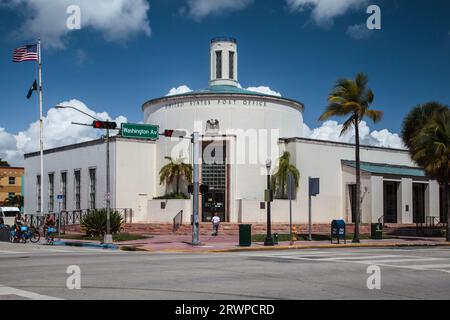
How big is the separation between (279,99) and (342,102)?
1262 cm

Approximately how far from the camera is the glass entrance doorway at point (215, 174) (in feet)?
143

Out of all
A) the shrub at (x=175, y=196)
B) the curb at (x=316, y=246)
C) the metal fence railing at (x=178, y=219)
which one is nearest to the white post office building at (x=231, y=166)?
the metal fence railing at (x=178, y=219)

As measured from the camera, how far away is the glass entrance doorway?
43.6 m

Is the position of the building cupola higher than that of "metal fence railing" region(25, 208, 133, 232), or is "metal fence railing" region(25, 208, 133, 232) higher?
the building cupola

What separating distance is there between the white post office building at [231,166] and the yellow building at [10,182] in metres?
50.8

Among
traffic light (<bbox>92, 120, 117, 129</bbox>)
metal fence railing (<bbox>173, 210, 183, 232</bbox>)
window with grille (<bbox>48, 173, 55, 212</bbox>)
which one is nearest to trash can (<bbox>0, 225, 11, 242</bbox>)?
metal fence railing (<bbox>173, 210, 183, 232</bbox>)

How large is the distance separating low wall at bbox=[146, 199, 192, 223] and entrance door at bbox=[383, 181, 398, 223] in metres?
16.4

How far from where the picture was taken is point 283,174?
43.5 m

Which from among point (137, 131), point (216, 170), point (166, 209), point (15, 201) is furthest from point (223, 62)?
point (15, 201)

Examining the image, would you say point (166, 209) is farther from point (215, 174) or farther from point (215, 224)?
point (215, 224)

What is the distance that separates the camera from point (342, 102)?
33.3 metres

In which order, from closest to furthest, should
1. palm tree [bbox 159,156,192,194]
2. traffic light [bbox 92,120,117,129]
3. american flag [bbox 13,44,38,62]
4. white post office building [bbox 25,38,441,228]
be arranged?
traffic light [bbox 92,120,117,129], american flag [bbox 13,44,38,62], white post office building [bbox 25,38,441,228], palm tree [bbox 159,156,192,194]

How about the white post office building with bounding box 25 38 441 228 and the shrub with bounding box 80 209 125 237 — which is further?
the white post office building with bounding box 25 38 441 228

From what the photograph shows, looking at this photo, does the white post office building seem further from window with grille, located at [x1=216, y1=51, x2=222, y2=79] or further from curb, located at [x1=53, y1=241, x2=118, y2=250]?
curb, located at [x1=53, y1=241, x2=118, y2=250]
